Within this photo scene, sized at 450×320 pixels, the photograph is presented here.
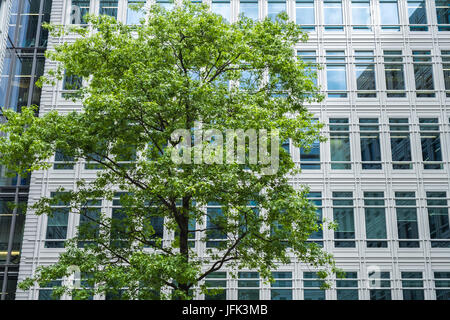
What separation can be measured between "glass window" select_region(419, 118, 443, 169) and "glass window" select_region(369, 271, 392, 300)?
608 centimetres

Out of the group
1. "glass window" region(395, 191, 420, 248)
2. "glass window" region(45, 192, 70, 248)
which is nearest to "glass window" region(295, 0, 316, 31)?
"glass window" region(395, 191, 420, 248)

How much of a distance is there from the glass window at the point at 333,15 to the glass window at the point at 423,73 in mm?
4444

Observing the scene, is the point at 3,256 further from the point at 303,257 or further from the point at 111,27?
the point at 303,257

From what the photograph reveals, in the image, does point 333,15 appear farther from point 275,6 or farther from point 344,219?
point 344,219

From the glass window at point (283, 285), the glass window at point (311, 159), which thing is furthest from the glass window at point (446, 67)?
the glass window at point (283, 285)

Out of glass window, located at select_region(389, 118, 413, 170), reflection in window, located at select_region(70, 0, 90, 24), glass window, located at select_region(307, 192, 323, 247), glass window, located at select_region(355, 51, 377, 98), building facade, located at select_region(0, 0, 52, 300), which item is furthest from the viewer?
reflection in window, located at select_region(70, 0, 90, 24)

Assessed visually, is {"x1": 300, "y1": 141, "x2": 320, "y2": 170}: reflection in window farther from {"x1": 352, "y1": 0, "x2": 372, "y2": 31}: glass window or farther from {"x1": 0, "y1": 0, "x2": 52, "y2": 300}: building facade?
{"x1": 0, "y1": 0, "x2": 52, "y2": 300}: building facade

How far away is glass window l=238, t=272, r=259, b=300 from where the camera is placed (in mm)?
26047

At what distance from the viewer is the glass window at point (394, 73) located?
29016 mm

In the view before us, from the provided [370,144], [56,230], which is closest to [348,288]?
[370,144]

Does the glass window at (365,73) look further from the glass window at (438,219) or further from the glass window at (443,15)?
the glass window at (438,219)
